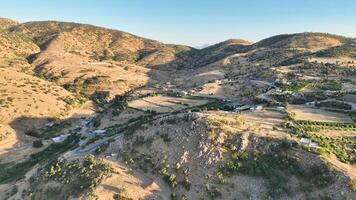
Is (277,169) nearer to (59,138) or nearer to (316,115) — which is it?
(316,115)

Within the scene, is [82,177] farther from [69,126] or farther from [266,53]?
[266,53]

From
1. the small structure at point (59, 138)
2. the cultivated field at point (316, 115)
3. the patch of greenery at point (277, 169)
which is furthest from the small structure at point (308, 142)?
the small structure at point (59, 138)

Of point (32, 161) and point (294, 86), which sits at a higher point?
point (294, 86)

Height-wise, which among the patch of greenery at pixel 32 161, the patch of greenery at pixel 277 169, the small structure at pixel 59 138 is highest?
the patch of greenery at pixel 277 169

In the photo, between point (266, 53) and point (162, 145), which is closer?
point (162, 145)

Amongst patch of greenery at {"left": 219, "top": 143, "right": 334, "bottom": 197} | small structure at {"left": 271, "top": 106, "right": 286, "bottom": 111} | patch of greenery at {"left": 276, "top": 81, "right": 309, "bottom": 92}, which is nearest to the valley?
patch of greenery at {"left": 219, "top": 143, "right": 334, "bottom": 197}

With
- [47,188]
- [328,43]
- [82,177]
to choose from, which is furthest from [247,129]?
[328,43]

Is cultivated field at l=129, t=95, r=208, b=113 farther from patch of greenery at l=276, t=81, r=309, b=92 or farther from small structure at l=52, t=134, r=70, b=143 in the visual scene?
patch of greenery at l=276, t=81, r=309, b=92

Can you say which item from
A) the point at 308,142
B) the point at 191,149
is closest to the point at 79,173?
the point at 191,149

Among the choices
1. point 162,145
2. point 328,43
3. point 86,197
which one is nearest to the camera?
point 86,197

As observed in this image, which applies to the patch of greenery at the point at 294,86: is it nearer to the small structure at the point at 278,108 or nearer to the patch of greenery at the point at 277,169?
the small structure at the point at 278,108

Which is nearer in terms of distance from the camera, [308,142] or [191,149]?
[308,142]
